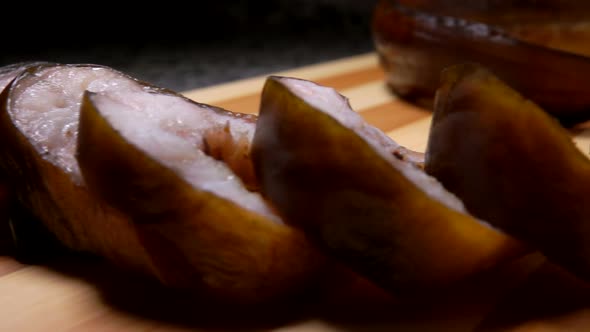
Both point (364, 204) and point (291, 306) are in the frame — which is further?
point (291, 306)

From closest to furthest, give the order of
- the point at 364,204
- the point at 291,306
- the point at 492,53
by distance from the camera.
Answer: the point at 364,204, the point at 291,306, the point at 492,53

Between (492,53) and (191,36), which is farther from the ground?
(492,53)

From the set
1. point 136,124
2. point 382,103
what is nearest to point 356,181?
point 136,124

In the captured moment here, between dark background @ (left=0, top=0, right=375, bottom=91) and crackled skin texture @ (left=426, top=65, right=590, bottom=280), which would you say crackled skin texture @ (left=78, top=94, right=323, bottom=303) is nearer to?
crackled skin texture @ (left=426, top=65, right=590, bottom=280)

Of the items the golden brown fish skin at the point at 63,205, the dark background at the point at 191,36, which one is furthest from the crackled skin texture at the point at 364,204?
the dark background at the point at 191,36

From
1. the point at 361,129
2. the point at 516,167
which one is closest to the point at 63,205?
the point at 361,129

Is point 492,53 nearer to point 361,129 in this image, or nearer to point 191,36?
point 361,129

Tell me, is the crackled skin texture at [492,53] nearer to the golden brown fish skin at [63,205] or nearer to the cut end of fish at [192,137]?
the cut end of fish at [192,137]
